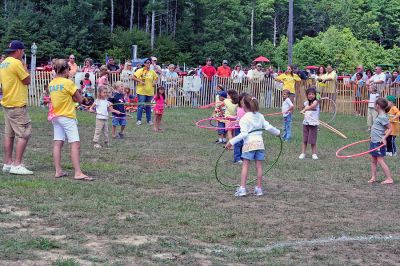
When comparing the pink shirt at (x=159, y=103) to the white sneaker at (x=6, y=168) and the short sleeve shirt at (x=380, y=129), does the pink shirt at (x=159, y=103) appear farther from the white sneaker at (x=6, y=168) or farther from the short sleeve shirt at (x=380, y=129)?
the white sneaker at (x=6, y=168)

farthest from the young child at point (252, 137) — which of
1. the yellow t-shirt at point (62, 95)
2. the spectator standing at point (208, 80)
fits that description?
the spectator standing at point (208, 80)

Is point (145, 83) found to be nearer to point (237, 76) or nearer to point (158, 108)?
point (158, 108)

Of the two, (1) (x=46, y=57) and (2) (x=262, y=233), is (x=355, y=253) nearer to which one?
(2) (x=262, y=233)

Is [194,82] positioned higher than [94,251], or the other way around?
[194,82]

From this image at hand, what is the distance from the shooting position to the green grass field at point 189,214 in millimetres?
7098

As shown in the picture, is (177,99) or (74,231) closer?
(74,231)

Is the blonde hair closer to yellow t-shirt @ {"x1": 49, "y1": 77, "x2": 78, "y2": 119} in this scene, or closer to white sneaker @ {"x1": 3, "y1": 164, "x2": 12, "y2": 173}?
yellow t-shirt @ {"x1": 49, "y1": 77, "x2": 78, "y2": 119}

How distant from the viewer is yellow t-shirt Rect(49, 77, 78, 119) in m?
10.9

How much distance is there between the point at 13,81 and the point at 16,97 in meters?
0.25

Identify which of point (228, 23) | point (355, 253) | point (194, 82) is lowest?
point (355, 253)

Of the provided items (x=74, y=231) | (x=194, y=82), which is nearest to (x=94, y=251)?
A: (x=74, y=231)

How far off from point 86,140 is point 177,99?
13024 millimetres

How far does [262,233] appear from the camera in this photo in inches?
320

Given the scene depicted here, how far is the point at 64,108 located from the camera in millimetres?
11000
